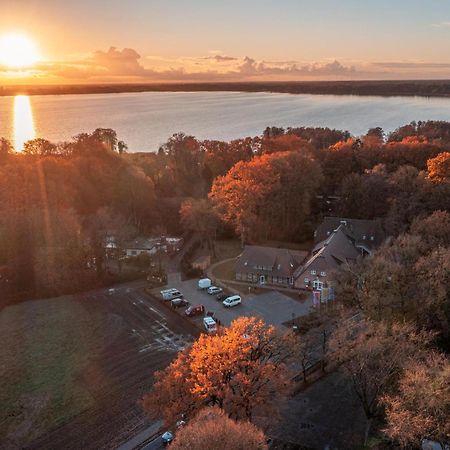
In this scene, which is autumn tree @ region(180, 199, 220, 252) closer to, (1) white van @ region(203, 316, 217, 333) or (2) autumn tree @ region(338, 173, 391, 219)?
(2) autumn tree @ region(338, 173, 391, 219)

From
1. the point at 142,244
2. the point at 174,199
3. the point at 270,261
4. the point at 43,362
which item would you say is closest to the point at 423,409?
the point at 43,362

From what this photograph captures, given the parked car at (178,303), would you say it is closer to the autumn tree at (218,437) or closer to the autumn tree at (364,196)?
the autumn tree at (218,437)

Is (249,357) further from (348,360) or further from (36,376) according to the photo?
(36,376)

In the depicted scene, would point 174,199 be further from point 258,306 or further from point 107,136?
point 258,306

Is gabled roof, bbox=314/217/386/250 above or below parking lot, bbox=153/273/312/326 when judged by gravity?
above

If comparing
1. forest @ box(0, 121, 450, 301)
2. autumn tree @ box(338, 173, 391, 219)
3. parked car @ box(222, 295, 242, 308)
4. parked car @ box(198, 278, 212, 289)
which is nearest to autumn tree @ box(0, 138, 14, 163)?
forest @ box(0, 121, 450, 301)
